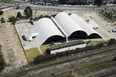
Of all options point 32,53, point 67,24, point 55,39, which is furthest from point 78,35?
point 32,53

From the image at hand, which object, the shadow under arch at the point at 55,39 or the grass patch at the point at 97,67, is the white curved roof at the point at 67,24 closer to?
the shadow under arch at the point at 55,39

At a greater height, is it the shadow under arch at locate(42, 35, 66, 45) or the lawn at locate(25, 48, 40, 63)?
the shadow under arch at locate(42, 35, 66, 45)

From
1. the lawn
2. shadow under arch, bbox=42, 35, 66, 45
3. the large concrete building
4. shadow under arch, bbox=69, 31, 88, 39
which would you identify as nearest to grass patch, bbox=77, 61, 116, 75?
the large concrete building

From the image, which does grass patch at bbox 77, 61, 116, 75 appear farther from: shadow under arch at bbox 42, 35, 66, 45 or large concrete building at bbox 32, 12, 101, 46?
shadow under arch at bbox 42, 35, 66, 45

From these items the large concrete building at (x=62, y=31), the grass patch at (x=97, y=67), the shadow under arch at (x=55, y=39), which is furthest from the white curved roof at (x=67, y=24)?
the grass patch at (x=97, y=67)

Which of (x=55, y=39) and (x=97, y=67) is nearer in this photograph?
(x=97, y=67)

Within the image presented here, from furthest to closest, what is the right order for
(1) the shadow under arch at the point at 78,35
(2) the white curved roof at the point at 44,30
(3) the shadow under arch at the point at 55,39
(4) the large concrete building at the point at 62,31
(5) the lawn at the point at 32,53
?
(1) the shadow under arch at the point at 78,35 → (4) the large concrete building at the point at 62,31 → (3) the shadow under arch at the point at 55,39 → (2) the white curved roof at the point at 44,30 → (5) the lawn at the point at 32,53

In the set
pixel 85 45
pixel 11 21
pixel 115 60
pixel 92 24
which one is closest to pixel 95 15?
pixel 92 24

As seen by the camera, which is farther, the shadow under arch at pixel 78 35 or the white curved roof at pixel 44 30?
the shadow under arch at pixel 78 35

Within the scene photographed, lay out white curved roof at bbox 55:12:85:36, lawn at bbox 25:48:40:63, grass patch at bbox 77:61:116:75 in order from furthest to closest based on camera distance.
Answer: white curved roof at bbox 55:12:85:36, lawn at bbox 25:48:40:63, grass patch at bbox 77:61:116:75

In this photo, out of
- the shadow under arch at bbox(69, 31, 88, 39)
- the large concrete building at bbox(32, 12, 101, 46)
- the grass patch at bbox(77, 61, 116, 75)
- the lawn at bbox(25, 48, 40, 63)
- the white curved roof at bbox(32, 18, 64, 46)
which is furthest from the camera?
the shadow under arch at bbox(69, 31, 88, 39)

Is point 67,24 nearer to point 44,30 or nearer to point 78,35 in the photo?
point 78,35

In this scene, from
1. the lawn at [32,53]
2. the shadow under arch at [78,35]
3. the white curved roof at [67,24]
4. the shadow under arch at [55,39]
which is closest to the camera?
the lawn at [32,53]

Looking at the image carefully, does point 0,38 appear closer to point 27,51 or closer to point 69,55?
point 27,51
